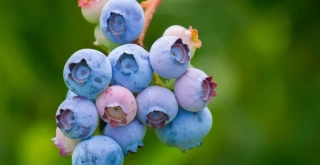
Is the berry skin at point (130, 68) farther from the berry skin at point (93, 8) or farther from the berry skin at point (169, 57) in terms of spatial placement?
the berry skin at point (93, 8)

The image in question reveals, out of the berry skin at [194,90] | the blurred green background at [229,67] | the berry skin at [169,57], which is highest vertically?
the berry skin at [169,57]

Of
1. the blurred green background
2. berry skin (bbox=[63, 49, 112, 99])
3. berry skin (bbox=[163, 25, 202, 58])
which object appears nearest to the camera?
berry skin (bbox=[63, 49, 112, 99])

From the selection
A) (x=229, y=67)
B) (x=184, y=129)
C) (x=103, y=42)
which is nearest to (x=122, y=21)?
(x=103, y=42)

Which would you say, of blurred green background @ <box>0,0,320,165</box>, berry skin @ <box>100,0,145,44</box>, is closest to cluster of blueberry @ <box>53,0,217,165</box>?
berry skin @ <box>100,0,145,44</box>

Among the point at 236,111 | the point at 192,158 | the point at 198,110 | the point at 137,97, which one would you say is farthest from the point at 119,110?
the point at 236,111

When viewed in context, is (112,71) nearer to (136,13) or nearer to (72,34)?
(136,13)

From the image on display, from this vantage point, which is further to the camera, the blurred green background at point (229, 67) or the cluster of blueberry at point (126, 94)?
the blurred green background at point (229, 67)

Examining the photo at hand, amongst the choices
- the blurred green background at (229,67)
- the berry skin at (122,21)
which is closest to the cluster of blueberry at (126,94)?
the berry skin at (122,21)

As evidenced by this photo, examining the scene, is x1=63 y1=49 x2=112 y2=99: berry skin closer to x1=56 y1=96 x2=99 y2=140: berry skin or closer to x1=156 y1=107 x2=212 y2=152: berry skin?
x1=56 y1=96 x2=99 y2=140: berry skin
